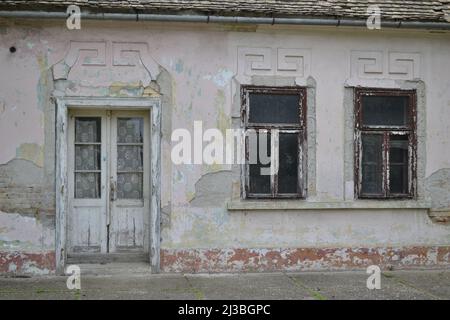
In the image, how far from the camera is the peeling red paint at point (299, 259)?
9.64 meters

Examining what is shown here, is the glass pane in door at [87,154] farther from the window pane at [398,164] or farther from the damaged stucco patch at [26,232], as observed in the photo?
the window pane at [398,164]

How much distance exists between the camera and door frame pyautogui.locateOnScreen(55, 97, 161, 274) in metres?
9.40

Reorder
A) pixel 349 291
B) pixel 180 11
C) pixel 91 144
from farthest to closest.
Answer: pixel 91 144, pixel 180 11, pixel 349 291

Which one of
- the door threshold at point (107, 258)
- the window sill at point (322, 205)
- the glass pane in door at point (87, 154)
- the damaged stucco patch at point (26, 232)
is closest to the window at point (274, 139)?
the window sill at point (322, 205)

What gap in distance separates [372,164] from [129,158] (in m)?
3.74

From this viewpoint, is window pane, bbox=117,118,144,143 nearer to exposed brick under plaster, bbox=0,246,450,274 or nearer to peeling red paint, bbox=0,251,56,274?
exposed brick under plaster, bbox=0,246,450,274

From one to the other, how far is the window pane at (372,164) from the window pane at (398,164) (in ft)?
0.57

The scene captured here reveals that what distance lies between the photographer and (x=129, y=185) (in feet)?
32.7

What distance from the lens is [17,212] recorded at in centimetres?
938

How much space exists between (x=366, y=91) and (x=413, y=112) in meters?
0.81

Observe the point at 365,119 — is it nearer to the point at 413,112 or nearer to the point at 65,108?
the point at 413,112

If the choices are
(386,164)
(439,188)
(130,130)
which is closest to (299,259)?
(386,164)

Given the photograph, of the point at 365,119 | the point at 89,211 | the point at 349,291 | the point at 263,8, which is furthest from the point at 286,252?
the point at 263,8

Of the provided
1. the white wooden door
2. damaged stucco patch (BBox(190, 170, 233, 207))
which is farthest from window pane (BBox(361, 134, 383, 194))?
the white wooden door
